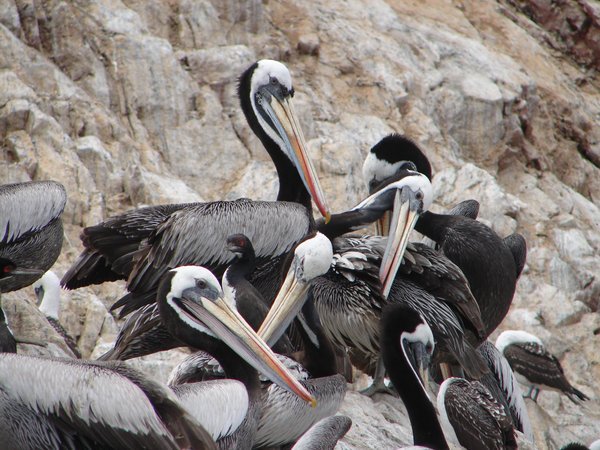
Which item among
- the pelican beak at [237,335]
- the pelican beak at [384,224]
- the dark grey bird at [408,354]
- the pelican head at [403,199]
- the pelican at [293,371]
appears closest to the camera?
the pelican beak at [237,335]

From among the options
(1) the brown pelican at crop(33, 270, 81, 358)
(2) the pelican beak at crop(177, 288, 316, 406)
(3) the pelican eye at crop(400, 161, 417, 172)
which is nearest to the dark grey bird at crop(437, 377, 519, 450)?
(2) the pelican beak at crop(177, 288, 316, 406)

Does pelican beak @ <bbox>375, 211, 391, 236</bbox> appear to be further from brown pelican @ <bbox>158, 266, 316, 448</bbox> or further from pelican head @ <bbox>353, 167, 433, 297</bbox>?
brown pelican @ <bbox>158, 266, 316, 448</bbox>

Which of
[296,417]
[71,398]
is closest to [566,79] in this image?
[296,417]

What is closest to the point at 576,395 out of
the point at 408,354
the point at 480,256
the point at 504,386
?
the point at 504,386

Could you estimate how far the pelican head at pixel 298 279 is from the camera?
491 cm

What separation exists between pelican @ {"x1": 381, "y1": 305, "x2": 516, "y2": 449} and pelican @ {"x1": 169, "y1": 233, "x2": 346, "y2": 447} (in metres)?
0.28

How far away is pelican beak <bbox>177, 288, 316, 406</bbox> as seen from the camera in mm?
4199

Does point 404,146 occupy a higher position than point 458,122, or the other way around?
point 404,146

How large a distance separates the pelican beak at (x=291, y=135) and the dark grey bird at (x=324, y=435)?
2.21 m

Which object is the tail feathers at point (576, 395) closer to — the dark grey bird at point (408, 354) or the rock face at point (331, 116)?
the rock face at point (331, 116)

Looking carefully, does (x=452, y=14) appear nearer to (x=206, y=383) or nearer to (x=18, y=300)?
(x=18, y=300)

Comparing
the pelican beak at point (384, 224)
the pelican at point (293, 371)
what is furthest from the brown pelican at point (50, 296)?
the pelican at point (293, 371)

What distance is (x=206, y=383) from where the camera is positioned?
13.4ft

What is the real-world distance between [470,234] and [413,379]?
1.72 metres
